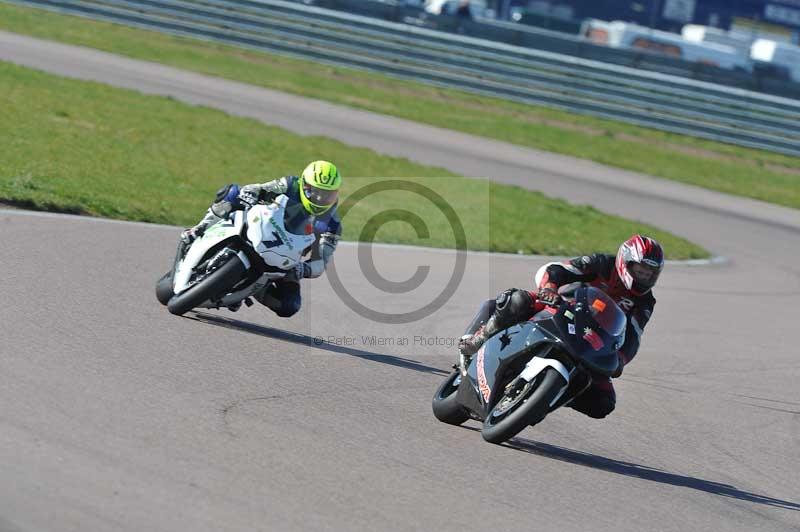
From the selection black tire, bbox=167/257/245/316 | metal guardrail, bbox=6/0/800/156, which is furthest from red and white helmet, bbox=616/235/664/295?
metal guardrail, bbox=6/0/800/156

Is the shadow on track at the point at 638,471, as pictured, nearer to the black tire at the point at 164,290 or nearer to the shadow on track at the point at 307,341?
the shadow on track at the point at 307,341

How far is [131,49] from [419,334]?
17.4 metres

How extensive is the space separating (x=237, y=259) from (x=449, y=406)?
2.24 m

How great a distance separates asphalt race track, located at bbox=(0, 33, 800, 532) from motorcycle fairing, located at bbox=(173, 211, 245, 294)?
1.01ft

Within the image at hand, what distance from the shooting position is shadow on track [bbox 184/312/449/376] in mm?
9141

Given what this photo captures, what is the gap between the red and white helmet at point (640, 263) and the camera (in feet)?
23.3

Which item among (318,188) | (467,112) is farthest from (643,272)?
(467,112)

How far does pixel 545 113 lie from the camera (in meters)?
27.0

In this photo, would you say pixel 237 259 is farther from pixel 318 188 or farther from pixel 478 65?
pixel 478 65

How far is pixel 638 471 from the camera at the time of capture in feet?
23.5

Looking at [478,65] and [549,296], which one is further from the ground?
[549,296]

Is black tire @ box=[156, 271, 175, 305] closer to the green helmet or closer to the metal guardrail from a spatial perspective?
the green helmet

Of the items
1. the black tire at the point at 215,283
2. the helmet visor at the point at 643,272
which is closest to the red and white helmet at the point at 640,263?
the helmet visor at the point at 643,272
